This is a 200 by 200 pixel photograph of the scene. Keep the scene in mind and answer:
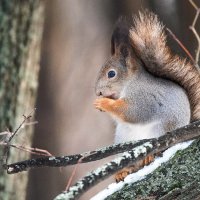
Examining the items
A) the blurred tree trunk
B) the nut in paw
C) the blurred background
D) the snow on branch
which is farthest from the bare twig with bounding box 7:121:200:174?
the blurred background

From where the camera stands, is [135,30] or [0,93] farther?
[0,93]

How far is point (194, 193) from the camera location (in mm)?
1718

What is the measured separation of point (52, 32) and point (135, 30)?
2.46 meters

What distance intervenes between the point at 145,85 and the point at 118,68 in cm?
17

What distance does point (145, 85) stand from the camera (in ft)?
7.91

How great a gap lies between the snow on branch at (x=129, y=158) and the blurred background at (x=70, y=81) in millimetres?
3046

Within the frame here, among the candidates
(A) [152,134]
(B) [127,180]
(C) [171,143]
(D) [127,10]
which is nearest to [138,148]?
(C) [171,143]

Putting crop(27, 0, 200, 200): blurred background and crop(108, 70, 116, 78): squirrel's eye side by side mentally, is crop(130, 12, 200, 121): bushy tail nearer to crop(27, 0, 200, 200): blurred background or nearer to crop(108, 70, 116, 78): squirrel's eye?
crop(108, 70, 116, 78): squirrel's eye

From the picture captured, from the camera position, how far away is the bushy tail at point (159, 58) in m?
2.33

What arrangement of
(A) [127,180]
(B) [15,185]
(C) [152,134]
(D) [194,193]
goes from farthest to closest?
(B) [15,185] < (C) [152,134] < (A) [127,180] < (D) [194,193]

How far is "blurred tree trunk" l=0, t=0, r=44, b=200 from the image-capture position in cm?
328

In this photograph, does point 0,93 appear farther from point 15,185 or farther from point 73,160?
point 73,160

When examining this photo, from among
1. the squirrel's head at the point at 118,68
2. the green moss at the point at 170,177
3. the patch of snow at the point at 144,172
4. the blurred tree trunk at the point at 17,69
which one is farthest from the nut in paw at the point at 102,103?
the blurred tree trunk at the point at 17,69

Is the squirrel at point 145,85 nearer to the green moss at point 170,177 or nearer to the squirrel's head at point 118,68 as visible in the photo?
the squirrel's head at point 118,68
